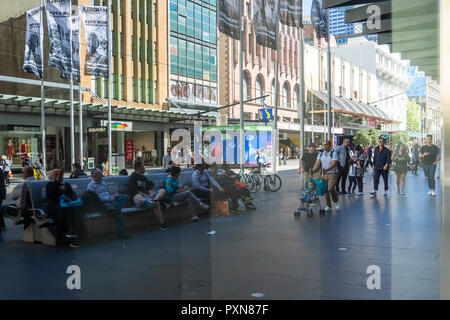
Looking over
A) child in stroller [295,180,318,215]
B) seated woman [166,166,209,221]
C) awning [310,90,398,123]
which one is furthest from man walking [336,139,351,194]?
awning [310,90,398,123]

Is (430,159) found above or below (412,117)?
below

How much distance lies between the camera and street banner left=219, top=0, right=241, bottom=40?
1839cm

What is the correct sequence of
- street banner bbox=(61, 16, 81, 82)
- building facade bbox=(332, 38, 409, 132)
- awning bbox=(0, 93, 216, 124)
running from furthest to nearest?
building facade bbox=(332, 38, 409, 132), awning bbox=(0, 93, 216, 124), street banner bbox=(61, 16, 81, 82)

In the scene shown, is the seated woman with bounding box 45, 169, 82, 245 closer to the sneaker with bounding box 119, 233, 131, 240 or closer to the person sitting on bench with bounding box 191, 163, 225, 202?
the sneaker with bounding box 119, 233, 131, 240

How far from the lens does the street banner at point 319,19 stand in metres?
20.2

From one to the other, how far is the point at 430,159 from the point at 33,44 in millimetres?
19150

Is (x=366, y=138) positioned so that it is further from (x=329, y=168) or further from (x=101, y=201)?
(x=101, y=201)

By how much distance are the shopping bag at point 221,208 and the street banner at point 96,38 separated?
1451cm

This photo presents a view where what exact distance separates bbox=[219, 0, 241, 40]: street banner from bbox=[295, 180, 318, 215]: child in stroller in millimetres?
9789

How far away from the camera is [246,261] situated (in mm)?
6320

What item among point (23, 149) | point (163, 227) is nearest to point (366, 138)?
point (23, 149)

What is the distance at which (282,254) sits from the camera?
6.70 meters

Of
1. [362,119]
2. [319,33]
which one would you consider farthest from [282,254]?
[362,119]

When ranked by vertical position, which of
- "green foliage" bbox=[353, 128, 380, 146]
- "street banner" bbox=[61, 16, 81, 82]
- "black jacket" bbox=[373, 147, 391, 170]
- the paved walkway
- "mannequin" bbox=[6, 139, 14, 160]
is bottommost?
the paved walkway
